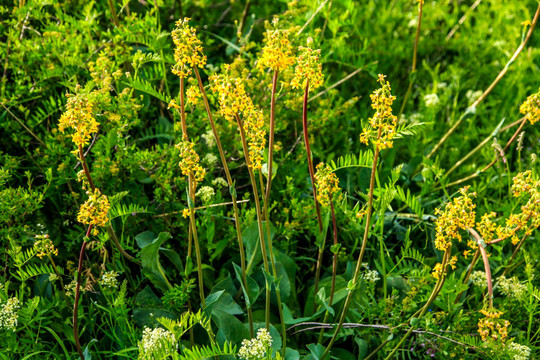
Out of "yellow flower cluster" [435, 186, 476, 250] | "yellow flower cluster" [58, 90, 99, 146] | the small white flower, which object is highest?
"yellow flower cluster" [58, 90, 99, 146]

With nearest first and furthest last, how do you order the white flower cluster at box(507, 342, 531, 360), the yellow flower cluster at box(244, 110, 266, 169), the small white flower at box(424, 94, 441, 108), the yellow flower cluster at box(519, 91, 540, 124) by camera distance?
the yellow flower cluster at box(244, 110, 266, 169) → the white flower cluster at box(507, 342, 531, 360) → the yellow flower cluster at box(519, 91, 540, 124) → the small white flower at box(424, 94, 441, 108)

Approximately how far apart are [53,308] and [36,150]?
0.72 meters

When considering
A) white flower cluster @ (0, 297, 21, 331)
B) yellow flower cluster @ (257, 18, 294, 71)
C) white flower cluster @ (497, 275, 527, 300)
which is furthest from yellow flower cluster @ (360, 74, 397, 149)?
white flower cluster @ (0, 297, 21, 331)

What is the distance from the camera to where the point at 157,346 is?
1.75 metres

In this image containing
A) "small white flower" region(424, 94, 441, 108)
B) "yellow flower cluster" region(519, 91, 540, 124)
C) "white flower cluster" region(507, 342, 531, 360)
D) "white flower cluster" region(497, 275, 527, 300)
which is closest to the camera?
"white flower cluster" region(507, 342, 531, 360)

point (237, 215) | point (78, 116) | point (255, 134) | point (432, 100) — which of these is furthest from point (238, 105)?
point (432, 100)

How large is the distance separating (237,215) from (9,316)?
2.91 ft

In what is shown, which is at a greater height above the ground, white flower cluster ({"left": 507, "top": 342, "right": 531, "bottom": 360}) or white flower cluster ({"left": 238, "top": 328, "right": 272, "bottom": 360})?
white flower cluster ({"left": 238, "top": 328, "right": 272, "bottom": 360})

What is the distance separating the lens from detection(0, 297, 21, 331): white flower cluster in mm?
1952

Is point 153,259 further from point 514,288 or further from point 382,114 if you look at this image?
point 514,288

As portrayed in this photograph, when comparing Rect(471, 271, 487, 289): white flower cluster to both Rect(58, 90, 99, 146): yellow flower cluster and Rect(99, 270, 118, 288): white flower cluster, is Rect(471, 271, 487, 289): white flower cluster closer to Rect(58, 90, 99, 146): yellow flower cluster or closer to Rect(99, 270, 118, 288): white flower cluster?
Rect(99, 270, 118, 288): white flower cluster

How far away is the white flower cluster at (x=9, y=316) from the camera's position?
1.95 meters

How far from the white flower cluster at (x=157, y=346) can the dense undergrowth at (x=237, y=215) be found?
0.01m

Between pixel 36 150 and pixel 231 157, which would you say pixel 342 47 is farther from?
pixel 36 150
